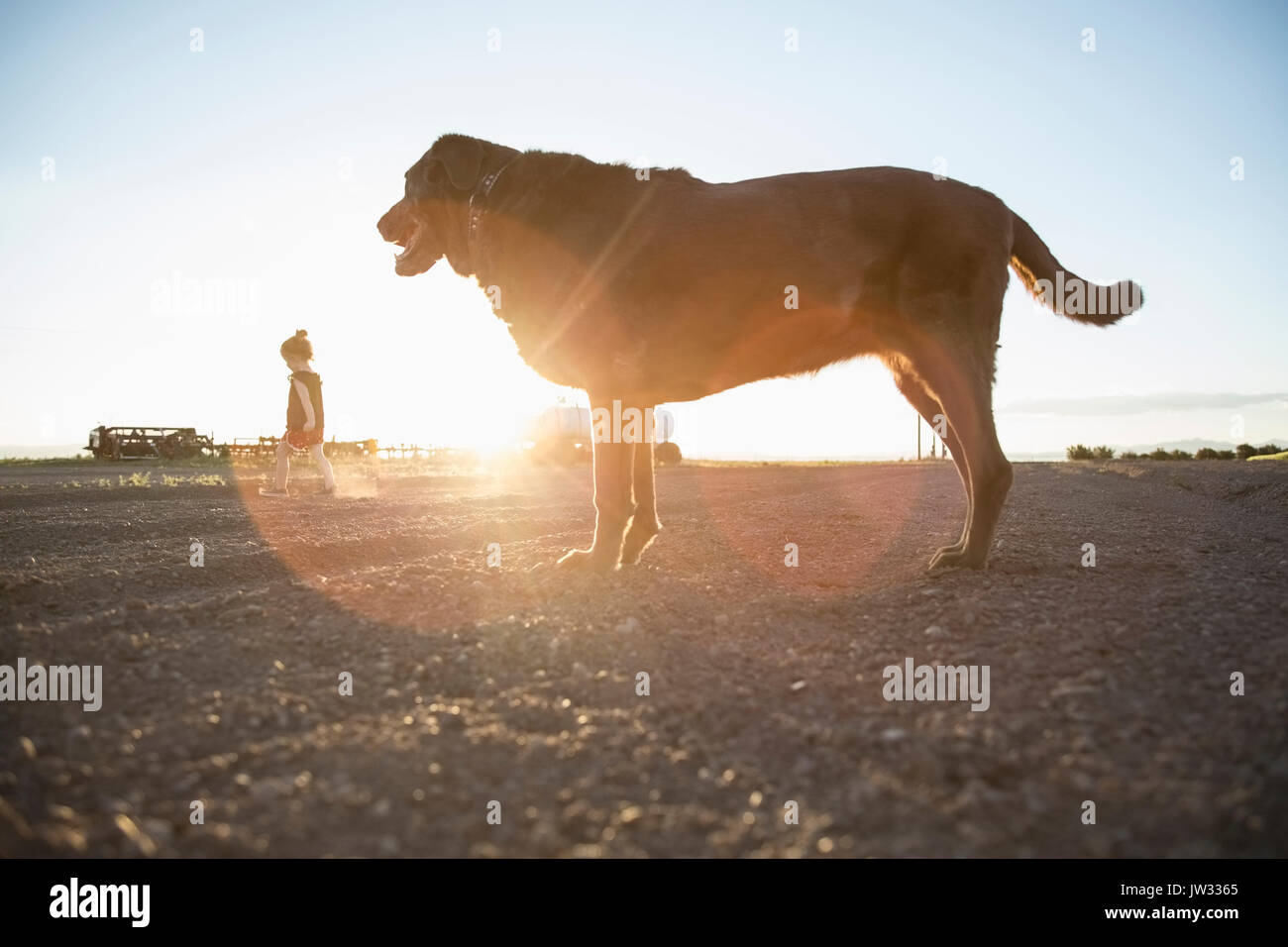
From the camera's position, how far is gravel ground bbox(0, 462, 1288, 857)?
144cm

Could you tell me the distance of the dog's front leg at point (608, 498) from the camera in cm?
440

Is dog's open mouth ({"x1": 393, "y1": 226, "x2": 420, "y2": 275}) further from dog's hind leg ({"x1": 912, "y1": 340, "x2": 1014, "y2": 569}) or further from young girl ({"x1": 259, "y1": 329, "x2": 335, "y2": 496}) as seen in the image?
young girl ({"x1": 259, "y1": 329, "x2": 335, "y2": 496})

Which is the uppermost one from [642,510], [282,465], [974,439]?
[282,465]

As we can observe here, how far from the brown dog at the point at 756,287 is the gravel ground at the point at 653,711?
1054mm

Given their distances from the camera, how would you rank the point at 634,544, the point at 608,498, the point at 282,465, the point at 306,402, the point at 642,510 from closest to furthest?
the point at 608,498 → the point at 634,544 → the point at 642,510 → the point at 306,402 → the point at 282,465

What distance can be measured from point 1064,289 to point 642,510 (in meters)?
3.20

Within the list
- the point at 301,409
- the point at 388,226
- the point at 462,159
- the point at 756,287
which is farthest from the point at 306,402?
the point at 756,287

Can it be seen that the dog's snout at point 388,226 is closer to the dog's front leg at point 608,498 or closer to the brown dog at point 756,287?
the brown dog at point 756,287

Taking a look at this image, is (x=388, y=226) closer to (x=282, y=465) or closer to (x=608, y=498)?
(x=608, y=498)

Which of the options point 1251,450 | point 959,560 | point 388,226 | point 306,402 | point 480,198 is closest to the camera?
point 959,560

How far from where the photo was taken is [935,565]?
418cm

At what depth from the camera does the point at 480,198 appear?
4.94m

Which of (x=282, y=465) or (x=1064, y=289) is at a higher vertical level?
(x=1064, y=289)
